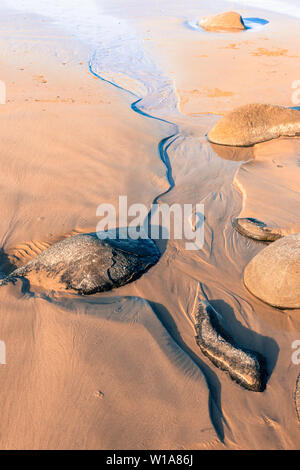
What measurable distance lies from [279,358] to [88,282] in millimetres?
2244

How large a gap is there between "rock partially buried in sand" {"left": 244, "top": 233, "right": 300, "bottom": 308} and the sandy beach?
0.57 feet

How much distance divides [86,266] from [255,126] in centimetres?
561

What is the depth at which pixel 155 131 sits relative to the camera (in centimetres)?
806

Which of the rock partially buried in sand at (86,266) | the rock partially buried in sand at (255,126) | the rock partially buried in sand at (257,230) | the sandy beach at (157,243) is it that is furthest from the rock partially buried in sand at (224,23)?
the rock partially buried in sand at (86,266)

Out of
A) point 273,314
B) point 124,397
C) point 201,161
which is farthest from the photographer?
point 201,161

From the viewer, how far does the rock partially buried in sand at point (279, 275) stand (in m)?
3.73

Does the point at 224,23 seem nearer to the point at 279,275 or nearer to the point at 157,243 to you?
the point at 157,243

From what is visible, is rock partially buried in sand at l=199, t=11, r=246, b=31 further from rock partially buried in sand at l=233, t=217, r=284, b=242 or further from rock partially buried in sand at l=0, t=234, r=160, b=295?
rock partially buried in sand at l=0, t=234, r=160, b=295

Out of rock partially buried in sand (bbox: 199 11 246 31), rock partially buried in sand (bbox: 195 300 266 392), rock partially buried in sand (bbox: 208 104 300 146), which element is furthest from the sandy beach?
rock partially buried in sand (bbox: 199 11 246 31)

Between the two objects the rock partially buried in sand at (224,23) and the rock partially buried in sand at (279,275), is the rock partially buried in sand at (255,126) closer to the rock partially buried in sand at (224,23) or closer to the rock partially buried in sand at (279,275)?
the rock partially buried in sand at (279,275)

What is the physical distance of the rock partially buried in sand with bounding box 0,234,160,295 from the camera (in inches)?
159
